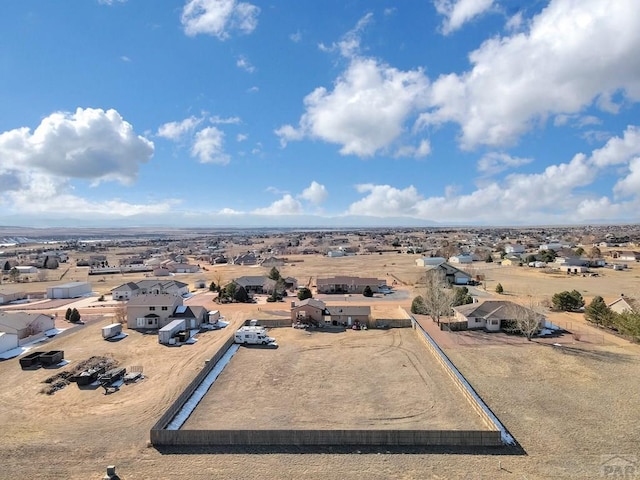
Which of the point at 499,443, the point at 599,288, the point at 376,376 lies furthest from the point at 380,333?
the point at 599,288

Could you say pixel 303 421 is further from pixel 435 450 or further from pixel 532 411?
pixel 532 411

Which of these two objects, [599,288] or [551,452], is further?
[599,288]

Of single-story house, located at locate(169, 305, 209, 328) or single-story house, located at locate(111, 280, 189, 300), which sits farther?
single-story house, located at locate(111, 280, 189, 300)

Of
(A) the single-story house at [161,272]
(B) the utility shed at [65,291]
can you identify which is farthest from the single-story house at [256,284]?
(A) the single-story house at [161,272]

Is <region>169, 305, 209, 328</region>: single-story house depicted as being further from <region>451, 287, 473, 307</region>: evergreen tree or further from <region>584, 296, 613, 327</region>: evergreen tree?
<region>584, 296, 613, 327</region>: evergreen tree

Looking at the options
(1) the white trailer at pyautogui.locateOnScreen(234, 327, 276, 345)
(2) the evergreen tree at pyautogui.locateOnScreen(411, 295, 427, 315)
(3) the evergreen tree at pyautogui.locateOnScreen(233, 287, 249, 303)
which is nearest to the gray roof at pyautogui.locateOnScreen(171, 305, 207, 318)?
(1) the white trailer at pyautogui.locateOnScreen(234, 327, 276, 345)

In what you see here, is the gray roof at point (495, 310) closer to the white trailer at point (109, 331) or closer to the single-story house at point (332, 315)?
the single-story house at point (332, 315)
